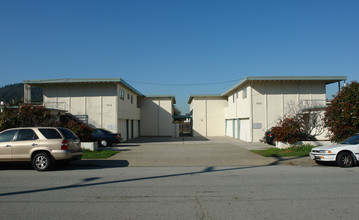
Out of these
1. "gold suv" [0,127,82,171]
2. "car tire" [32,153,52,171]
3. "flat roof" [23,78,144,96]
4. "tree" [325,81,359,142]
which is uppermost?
"flat roof" [23,78,144,96]

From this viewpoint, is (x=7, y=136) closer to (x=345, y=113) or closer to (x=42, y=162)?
(x=42, y=162)

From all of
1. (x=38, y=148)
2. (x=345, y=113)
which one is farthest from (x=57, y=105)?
(x=345, y=113)

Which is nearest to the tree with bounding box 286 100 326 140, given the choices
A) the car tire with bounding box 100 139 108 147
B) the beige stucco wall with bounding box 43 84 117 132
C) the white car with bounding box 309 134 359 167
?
the white car with bounding box 309 134 359 167

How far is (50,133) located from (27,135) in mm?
887

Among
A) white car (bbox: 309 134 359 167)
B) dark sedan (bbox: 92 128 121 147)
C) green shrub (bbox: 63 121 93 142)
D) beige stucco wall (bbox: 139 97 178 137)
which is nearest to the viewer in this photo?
white car (bbox: 309 134 359 167)

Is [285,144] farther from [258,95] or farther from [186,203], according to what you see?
[186,203]

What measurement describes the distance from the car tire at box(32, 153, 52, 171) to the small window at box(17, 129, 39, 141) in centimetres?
73

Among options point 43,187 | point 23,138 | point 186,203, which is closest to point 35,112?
point 23,138

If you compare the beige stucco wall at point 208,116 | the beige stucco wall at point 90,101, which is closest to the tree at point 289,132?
the beige stucco wall at point 90,101

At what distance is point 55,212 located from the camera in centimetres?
499

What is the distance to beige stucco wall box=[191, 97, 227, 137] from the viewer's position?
34.7 metres

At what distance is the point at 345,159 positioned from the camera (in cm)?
1038

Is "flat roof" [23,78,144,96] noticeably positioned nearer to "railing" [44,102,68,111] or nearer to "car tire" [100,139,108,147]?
"railing" [44,102,68,111]

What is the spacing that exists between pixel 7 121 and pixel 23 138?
19.1 ft
